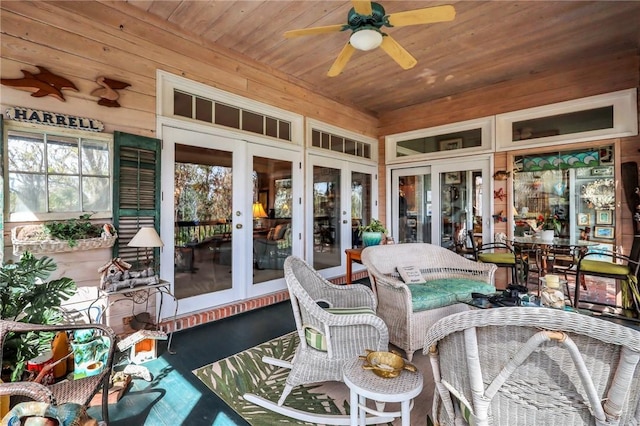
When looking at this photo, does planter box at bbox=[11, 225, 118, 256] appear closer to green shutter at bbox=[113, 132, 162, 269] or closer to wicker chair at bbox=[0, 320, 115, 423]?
green shutter at bbox=[113, 132, 162, 269]

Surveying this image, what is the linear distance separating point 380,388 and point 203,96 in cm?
350

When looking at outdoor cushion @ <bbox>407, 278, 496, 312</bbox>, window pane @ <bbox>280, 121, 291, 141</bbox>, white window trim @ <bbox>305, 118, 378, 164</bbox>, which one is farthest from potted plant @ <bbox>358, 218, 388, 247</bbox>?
window pane @ <bbox>280, 121, 291, 141</bbox>

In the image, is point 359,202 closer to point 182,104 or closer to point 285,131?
point 285,131

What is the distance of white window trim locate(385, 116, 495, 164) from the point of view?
16.2ft

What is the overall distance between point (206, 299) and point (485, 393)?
10.3 ft

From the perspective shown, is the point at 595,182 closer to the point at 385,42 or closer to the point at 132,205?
the point at 385,42

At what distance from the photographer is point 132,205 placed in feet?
9.73

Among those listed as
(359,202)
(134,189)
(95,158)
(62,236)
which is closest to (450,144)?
(359,202)

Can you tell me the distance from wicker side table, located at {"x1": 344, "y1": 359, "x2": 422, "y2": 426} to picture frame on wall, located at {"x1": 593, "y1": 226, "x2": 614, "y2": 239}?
4225 millimetres

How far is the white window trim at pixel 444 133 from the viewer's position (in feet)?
16.2

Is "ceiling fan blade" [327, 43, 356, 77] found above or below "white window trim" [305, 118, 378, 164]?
above

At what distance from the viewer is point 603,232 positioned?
4051 mm

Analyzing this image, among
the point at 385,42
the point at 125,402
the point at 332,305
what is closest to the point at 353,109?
the point at 385,42

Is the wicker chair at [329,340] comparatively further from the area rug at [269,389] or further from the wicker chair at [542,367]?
the wicker chair at [542,367]
